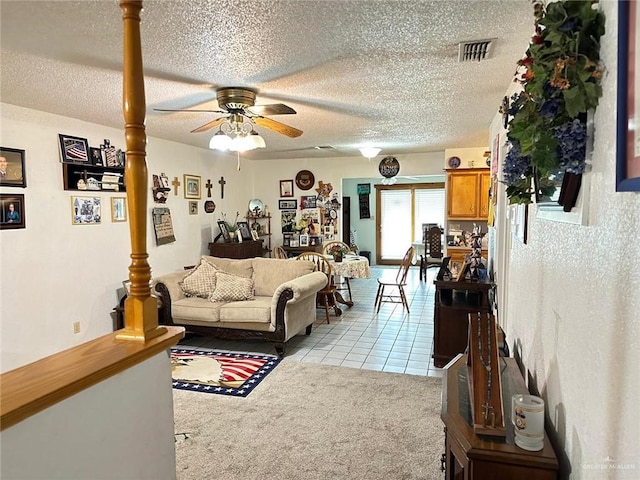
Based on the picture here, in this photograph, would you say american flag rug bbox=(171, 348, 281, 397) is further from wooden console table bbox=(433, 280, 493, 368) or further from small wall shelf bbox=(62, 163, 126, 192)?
small wall shelf bbox=(62, 163, 126, 192)

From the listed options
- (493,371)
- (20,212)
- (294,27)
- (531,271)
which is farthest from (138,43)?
(20,212)

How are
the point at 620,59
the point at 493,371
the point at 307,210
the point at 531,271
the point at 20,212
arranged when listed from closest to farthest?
the point at 620,59 < the point at 493,371 < the point at 531,271 < the point at 20,212 < the point at 307,210

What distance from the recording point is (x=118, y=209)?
467 cm

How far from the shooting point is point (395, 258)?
35.6ft

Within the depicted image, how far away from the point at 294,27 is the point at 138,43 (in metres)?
0.92

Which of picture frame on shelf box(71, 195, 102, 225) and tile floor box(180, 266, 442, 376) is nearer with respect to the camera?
tile floor box(180, 266, 442, 376)

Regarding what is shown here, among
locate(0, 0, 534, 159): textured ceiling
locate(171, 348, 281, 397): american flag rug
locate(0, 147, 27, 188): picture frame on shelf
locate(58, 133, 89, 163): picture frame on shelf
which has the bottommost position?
locate(171, 348, 281, 397): american flag rug

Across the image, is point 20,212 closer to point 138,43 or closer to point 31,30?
point 31,30

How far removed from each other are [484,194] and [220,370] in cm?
402

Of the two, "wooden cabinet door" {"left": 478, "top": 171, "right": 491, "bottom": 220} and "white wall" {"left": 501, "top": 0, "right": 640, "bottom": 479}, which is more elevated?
"wooden cabinet door" {"left": 478, "top": 171, "right": 491, "bottom": 220}

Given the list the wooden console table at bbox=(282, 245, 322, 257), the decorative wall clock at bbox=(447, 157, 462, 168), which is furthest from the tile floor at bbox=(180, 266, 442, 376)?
the decorative wall clock at bbox=(447, 157, 462, 168)

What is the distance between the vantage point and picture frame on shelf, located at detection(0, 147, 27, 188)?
11.5 feet

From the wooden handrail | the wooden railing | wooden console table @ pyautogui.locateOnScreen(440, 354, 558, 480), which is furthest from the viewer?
wooden console table @ pyautogui.locateOnScreen(440, 354, 558, 480)

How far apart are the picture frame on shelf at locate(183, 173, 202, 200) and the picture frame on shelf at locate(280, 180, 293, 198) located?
1820 millimetres
